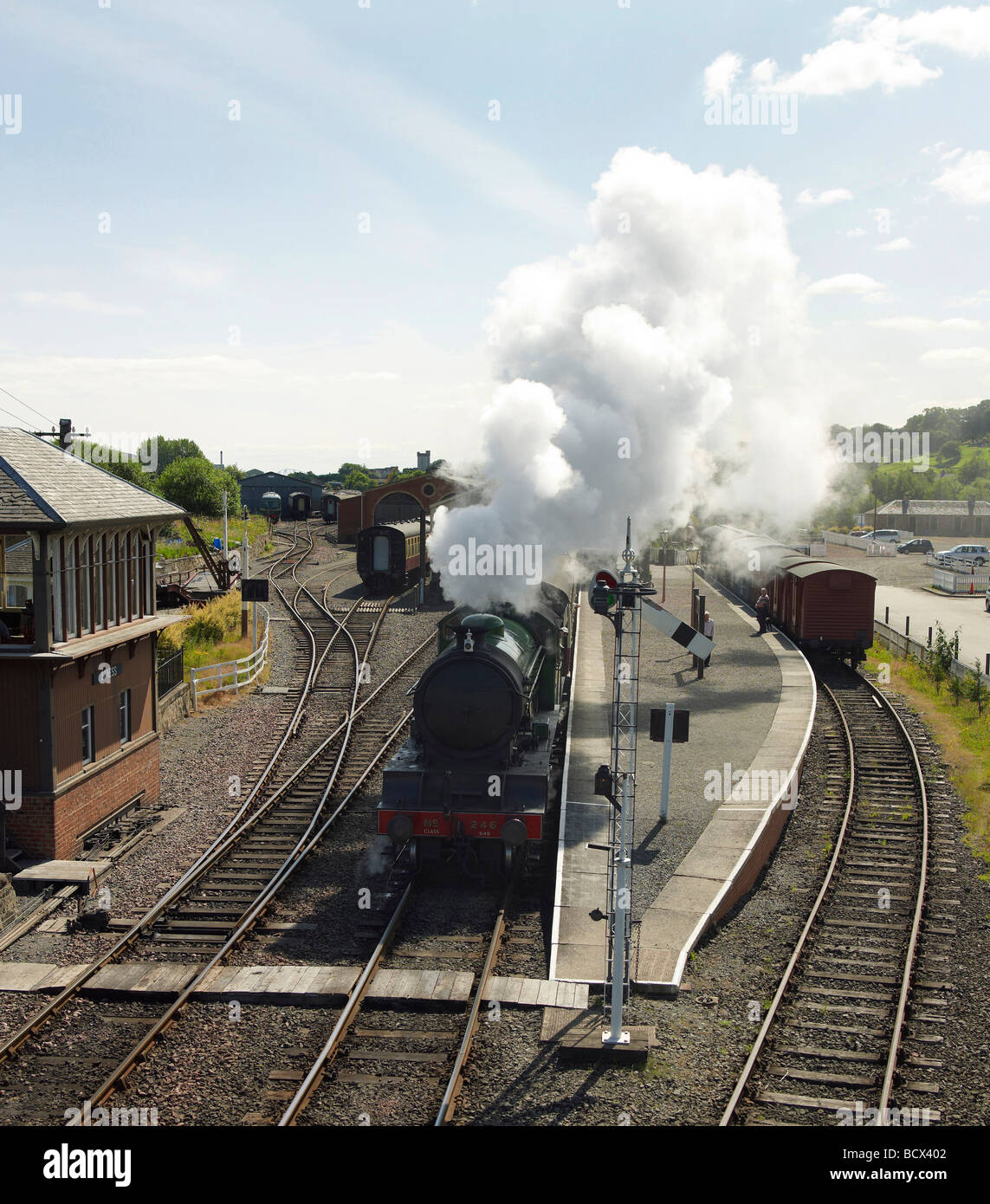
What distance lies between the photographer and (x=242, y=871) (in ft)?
43.0

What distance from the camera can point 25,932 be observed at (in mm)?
11305

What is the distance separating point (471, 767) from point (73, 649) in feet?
19.4

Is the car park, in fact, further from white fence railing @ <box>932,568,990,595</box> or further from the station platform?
the station platform

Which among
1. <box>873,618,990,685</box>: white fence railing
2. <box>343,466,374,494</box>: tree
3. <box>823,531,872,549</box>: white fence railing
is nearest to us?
<box>873,618,990,685</box>: white fence railing

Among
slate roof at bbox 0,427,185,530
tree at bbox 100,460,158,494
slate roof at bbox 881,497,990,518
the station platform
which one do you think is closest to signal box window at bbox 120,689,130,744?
slate roof at bbox 0,427,185,530

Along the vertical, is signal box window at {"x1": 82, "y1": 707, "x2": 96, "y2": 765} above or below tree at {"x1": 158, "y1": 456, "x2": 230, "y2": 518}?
below

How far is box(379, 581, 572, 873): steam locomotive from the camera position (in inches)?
477

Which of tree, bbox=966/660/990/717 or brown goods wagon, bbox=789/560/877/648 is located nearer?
tree, bbox=966/660/990/717

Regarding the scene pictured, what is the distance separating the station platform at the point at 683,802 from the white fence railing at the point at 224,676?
8193mm

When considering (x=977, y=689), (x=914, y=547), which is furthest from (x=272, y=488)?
(x=977, y=689)

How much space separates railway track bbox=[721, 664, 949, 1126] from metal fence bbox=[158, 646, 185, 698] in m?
14.5

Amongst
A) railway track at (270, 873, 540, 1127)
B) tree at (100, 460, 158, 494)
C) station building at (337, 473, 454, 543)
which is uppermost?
tree at (100, 460, 158, 494)

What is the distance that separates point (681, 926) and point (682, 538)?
47140 millimetres
